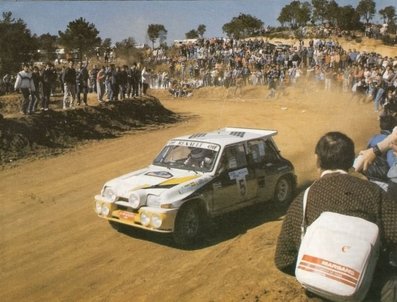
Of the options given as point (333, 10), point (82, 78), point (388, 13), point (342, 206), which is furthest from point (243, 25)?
point (342, 206)

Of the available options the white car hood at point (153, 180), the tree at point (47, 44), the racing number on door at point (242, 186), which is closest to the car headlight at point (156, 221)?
the white car hood at point (153, 180)

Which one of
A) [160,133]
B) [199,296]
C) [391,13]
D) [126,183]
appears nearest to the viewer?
[199,296]

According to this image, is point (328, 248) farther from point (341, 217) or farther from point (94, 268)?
point (94, 268)

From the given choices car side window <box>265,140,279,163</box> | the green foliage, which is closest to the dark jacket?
car side window <box>265,140,279,163</box>

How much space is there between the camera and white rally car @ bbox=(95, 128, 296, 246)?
6.85 m

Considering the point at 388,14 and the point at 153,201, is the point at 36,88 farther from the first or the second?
the point at 388,14

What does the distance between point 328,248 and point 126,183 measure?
537cm

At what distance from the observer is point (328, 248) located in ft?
7.41

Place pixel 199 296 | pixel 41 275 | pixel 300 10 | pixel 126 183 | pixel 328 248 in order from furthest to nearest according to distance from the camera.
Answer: pixel 300 10 → pixel 126 183 → pixel 41 275 → pixel 199 296 → pixel 328 248

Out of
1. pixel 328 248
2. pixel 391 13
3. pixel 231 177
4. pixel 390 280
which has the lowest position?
pixel 231 177

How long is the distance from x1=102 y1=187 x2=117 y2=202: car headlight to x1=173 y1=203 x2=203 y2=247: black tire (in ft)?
3.38

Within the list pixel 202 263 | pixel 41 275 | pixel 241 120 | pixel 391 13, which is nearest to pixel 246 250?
pixel 202 263

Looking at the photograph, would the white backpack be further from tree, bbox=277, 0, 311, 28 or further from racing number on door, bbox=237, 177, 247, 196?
tree, bbox=277, 0, 311, 28

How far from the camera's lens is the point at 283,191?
344 inches
